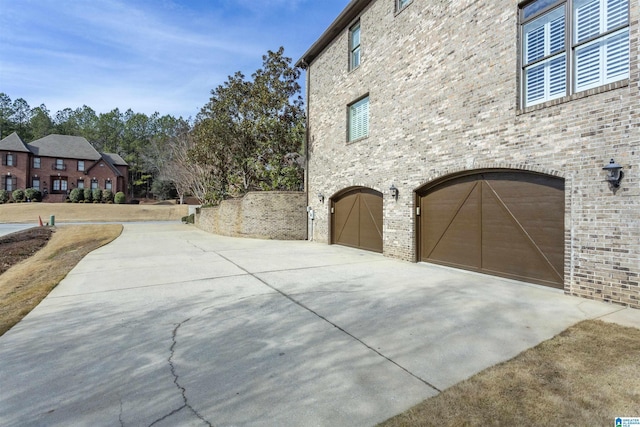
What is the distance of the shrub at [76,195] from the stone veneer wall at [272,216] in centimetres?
3479

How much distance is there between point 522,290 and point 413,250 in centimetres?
331

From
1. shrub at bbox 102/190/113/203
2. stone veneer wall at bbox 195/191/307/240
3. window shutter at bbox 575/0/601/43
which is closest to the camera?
window shutter at bbox 575/0/601/43

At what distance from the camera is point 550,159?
5.99 metres

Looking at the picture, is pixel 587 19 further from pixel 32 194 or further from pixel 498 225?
pixel 32 194

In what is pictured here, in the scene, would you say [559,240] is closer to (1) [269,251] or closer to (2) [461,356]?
(2) [461,356]

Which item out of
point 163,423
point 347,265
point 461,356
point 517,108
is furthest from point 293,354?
point 517,108

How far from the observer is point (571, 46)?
19.5ft

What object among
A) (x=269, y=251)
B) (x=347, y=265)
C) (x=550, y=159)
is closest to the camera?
(x=550, y=159)

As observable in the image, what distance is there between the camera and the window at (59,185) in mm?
45875

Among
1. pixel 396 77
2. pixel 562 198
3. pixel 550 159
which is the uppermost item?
pixel 396 77

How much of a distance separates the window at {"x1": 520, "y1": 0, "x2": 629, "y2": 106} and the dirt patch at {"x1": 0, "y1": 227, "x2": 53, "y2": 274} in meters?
14.9

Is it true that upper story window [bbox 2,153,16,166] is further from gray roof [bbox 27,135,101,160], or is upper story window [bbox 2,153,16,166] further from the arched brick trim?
the arched brick trim

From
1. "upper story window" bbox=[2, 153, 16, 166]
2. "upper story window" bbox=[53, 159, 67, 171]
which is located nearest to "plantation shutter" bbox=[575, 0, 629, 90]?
"upper story window" bbox=[2, 153, 16, 166]

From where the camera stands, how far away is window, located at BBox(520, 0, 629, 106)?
5418 mm
